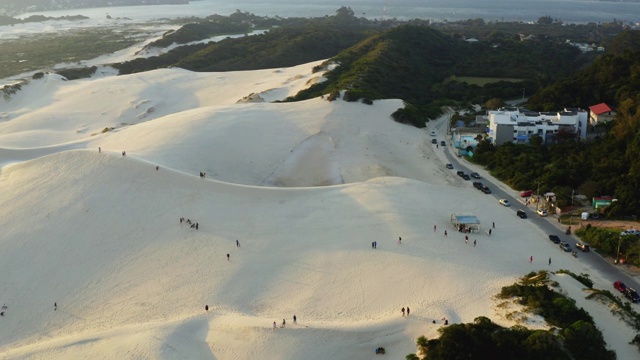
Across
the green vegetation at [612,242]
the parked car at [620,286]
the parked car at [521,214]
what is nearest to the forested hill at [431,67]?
the parked car at [521,214]

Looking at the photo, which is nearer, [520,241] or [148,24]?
[520,241]

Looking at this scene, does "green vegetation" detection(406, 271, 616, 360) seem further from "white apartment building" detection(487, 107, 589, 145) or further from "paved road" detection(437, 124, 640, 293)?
"white apartment building" detection(487, 107, 589, 145)

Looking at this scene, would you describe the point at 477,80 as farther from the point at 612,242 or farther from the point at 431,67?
the point at 612,242

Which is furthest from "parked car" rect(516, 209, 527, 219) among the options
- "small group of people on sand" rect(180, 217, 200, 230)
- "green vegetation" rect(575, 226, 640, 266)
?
"small group of people on sand" rect(180, 217, 200, 230)

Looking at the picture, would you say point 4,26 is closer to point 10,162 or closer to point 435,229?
point 10,162

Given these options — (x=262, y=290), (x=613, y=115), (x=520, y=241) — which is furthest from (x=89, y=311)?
(x=613, y=115)

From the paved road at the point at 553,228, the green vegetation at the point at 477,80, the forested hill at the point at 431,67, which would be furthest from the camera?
the green vegetation at the point at 477,80

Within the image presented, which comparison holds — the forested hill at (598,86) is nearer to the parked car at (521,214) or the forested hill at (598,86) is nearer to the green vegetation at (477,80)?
the green vegetation at (477,80)

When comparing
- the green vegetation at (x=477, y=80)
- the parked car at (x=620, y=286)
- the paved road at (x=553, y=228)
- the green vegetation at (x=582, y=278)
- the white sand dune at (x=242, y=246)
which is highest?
the white sand dune at (x=242, y=246)
